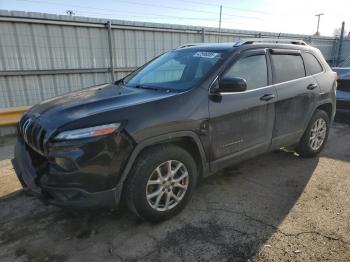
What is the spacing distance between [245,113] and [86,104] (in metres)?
1.75

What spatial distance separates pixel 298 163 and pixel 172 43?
5.97 meters

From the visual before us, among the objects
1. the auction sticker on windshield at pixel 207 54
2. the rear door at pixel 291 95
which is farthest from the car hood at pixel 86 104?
the rear door at pixel 291 95

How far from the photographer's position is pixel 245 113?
11.1ft

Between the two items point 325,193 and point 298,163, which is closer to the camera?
point 325,193

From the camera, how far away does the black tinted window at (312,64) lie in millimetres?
4379

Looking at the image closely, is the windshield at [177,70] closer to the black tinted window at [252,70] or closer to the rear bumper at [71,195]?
the black tinted window at [252,70]

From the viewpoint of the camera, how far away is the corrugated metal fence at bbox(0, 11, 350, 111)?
21.0 feet

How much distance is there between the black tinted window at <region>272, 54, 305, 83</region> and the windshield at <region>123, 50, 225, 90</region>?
0.88 m

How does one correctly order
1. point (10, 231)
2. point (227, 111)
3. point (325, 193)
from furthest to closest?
point (325, 193), point (227, 111), point (10, 231)

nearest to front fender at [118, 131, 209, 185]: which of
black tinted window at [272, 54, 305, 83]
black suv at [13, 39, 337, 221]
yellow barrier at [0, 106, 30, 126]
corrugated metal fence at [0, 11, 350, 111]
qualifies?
black suv at [13, 39, 337, 221]

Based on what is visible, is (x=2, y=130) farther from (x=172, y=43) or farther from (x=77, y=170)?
(x=172, y=43)

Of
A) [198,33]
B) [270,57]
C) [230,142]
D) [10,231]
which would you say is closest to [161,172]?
[230,142]

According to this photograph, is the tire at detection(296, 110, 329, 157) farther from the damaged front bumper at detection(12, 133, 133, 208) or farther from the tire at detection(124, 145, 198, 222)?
the damaged front bumper at detection(12, 133, 133, 208)

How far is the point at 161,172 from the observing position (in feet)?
9.39
